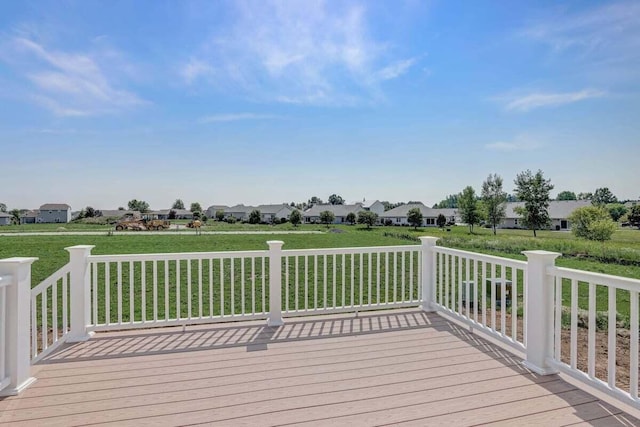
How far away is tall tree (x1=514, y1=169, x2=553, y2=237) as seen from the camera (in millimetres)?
29656

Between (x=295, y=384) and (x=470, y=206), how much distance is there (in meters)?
36.9

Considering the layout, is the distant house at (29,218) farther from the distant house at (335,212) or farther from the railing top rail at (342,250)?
the railing top rail at (342,250)

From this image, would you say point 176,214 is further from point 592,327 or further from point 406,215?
A: point 592,327

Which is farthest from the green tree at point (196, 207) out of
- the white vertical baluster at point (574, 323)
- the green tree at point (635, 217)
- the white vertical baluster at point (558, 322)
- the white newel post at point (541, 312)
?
the white vertical baluster at point (574, 323)

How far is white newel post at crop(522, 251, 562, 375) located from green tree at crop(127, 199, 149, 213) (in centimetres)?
7516

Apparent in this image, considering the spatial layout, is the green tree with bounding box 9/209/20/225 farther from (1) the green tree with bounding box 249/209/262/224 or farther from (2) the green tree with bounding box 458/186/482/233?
(2) the green tree with bounding box 458/186/482/233

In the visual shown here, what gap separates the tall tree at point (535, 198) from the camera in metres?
29.7

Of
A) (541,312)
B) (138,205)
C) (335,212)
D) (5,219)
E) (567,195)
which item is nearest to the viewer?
(541,312)

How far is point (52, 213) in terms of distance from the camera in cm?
6028

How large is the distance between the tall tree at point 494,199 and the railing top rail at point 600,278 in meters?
35.1

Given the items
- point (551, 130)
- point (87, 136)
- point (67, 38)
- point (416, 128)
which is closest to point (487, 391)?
point (67, 38)

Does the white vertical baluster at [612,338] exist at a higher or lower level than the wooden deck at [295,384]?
higher

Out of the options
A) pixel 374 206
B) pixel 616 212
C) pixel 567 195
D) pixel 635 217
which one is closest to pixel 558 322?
pixel 635 217

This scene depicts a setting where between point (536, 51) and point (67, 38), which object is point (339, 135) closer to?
point (536, 51)
